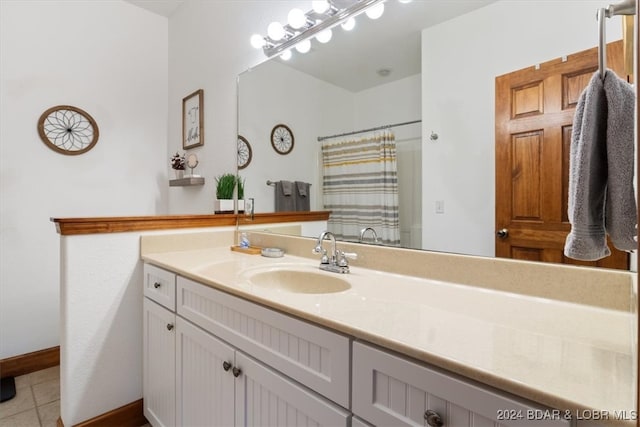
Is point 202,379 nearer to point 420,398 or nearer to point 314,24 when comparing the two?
point 420,398

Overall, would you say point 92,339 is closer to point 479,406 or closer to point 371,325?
point 371,325

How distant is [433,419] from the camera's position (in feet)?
1.93

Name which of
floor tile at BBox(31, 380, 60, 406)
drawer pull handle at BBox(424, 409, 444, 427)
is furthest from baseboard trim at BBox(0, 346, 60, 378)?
drawer pull handle at BBox(424, 409, 444, 427)

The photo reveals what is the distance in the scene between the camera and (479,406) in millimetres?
539

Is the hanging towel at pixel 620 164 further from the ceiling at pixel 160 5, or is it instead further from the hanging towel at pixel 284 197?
the ceiling at pixel 160 5

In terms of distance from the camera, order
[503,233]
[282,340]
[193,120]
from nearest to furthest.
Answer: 1. [282,340]
2. [503,233]
3. [193,120]

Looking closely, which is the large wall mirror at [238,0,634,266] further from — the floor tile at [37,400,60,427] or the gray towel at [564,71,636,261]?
the floor tile at [37,400,60,427]

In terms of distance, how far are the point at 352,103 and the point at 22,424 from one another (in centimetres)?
231

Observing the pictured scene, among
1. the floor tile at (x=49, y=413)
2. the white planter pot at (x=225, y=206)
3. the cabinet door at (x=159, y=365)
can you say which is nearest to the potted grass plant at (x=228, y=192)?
the white planter pot at (x=225, y=206)

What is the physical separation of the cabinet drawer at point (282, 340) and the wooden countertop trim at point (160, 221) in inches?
24.5

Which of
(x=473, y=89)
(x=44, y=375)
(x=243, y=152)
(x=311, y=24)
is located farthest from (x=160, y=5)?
(x=44, y=375)

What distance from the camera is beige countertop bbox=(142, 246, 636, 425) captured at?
1.61 feet

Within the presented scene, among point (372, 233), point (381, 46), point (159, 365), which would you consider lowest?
point (159, 365)

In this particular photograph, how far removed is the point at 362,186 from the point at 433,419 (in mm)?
1013
